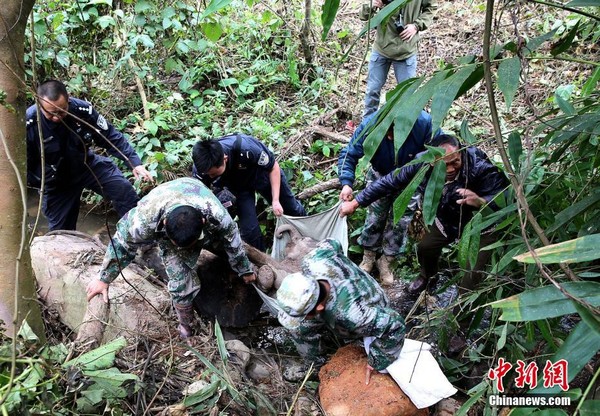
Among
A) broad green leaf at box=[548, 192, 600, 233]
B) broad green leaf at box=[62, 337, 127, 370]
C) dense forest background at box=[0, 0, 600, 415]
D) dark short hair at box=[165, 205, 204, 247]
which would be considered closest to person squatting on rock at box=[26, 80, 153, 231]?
dense forest background at box=[0, 0, 600, 415]

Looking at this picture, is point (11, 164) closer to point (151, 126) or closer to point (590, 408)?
point (590, 408)

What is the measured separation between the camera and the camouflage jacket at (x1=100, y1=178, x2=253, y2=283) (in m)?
3.29

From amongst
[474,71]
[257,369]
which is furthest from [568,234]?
[257,369]

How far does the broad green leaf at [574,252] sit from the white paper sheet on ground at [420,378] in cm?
169

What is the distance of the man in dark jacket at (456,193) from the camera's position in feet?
10.9

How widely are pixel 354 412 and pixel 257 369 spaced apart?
784 mm

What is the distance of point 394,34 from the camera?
197 inches

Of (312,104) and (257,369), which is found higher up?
(312,104)

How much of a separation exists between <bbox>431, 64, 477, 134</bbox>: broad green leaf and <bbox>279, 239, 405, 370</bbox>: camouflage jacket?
151 centimetres

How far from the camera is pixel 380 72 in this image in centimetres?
536

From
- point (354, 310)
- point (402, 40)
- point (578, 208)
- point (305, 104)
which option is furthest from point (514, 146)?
point (305, 104)

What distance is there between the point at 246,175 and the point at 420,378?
2.15 metres

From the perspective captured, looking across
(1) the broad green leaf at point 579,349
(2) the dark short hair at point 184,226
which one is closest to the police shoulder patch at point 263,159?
(2) the dark short hair at point 184,226

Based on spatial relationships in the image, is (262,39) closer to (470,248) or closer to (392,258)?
(392,258)
